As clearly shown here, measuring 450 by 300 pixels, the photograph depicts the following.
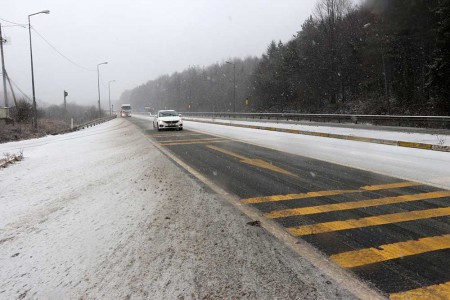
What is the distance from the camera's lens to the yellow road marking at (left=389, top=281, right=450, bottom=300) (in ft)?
8.63

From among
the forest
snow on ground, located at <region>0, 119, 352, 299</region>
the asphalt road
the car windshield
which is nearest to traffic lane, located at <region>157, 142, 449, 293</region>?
the asphalt road

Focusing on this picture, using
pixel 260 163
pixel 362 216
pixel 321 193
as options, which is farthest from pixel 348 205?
pixel 260 163

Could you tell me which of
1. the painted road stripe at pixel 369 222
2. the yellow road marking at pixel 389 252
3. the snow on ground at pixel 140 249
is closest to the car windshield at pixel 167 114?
the snow on ground at pixel 140 249

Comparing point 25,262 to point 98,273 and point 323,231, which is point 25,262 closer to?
point 98,273

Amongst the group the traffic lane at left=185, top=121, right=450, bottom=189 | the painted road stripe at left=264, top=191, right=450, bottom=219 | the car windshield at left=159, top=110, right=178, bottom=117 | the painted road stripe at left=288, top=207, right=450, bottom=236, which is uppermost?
the car windshield at left=159, top=110, right=178, bottom=117

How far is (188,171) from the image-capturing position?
27.0 feet

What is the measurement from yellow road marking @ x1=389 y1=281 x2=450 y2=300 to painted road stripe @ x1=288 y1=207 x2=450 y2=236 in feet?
4.55

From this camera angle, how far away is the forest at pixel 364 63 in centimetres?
3058

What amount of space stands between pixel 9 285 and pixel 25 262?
460 mm

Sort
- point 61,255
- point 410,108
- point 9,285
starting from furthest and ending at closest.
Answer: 1. point 410,108
2. point 61,255
3. point 9,285

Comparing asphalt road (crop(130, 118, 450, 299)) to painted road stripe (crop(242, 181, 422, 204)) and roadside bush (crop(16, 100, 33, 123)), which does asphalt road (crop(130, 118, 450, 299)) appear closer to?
painted road stripe (crop(242, 181, 422, 204))

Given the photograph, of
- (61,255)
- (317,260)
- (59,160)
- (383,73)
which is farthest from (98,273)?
(383,73)

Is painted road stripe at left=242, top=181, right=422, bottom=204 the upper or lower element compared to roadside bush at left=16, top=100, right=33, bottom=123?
lower

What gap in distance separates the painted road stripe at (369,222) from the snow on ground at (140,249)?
52 cm
